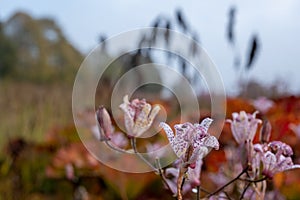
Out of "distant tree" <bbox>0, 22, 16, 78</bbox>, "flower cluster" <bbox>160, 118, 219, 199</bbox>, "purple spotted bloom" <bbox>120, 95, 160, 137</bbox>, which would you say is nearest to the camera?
"flower cluster" <bbox>160, 118, 219, 199</bbox>

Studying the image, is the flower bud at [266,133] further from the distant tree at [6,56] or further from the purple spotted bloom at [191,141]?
the distant tree at [6,56]

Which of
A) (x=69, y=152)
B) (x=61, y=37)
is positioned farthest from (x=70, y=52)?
(x=69, y=152)

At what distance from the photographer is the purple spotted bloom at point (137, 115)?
632mm

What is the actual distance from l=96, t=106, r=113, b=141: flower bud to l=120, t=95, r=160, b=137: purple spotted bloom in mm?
23

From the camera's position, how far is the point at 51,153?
95.6 inches

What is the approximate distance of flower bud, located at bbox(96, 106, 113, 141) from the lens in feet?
2.13

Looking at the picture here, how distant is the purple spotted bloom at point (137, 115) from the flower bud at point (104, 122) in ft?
0.07

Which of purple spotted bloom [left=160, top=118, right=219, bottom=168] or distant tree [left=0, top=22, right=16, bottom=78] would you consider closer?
purple spotted bloom [left=160, top=118, right=219, bottom=168]

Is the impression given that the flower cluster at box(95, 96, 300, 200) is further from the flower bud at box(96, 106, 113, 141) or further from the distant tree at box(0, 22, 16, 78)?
the distant tree at box(0, 22, 16, 78)

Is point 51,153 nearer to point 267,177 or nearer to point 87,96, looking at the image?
point 87,96

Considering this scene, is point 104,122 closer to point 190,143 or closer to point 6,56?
point 190,143

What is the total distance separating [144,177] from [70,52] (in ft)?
34.7

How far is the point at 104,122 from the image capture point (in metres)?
0.65

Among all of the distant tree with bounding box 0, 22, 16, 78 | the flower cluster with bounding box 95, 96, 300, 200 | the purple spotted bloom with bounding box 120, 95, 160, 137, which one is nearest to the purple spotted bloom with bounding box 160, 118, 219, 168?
the flower cluster with bounding box 95, 96, 300, 200
